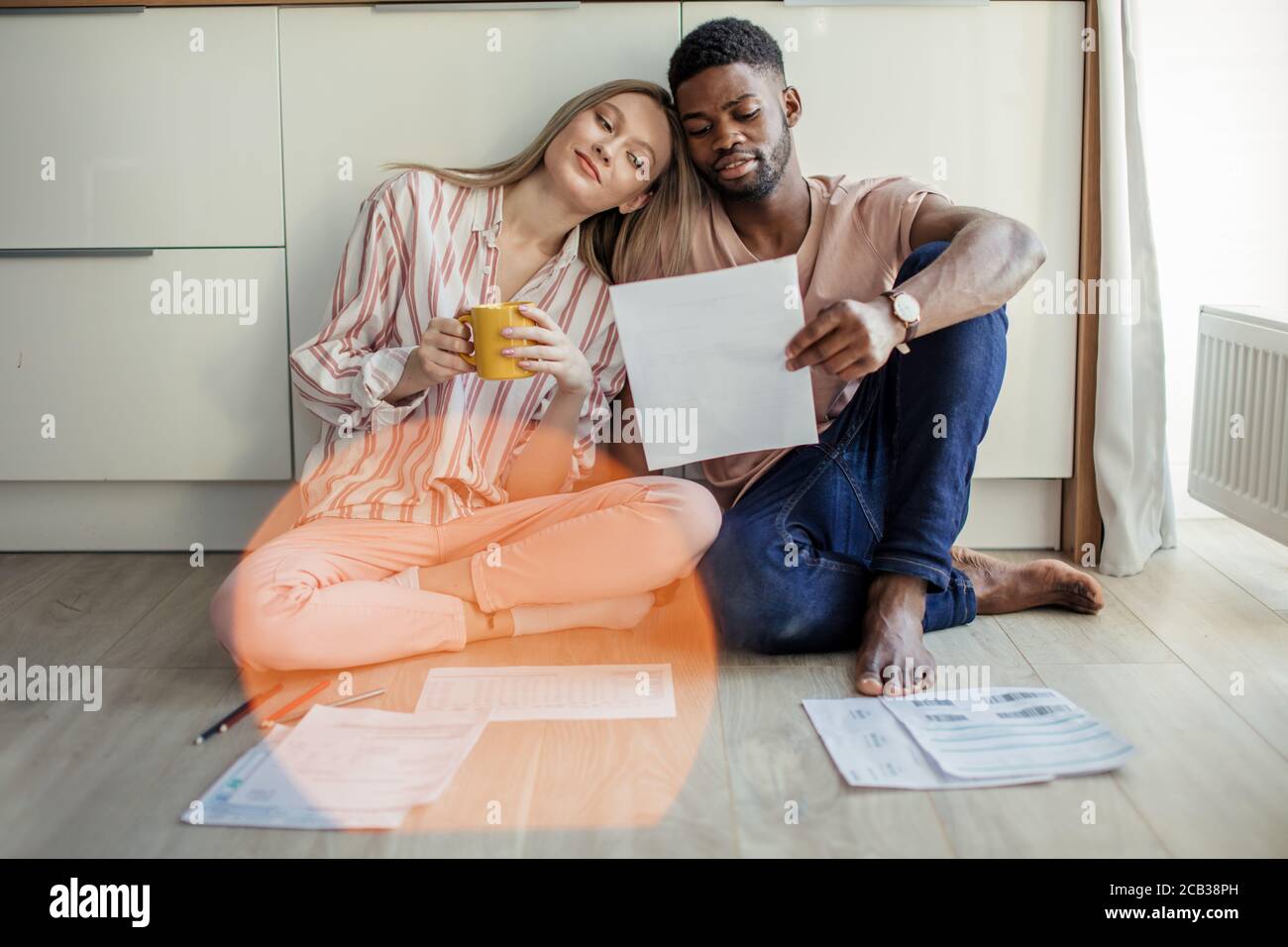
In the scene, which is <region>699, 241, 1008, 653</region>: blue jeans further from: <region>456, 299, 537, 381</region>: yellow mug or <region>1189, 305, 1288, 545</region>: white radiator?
<region>1189, 305, 1288, 545</region>: white radiator

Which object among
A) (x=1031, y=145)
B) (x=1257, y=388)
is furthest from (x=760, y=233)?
(x=1257, y=388)

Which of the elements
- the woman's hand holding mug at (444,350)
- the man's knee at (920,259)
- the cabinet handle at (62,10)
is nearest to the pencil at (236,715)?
the woman's hand holding mug at (444,350)

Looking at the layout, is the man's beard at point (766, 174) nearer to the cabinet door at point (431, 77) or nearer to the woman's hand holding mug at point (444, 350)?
the cabinet door at point (431, 77)

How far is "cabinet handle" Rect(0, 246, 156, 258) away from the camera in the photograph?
1966 mm

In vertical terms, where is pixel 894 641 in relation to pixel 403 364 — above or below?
below

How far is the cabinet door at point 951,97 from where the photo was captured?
190 cm

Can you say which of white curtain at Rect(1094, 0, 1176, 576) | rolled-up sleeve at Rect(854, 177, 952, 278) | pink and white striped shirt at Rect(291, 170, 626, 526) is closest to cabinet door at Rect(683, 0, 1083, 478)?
white curtain at Rect(1094, 0, 1176, 576)

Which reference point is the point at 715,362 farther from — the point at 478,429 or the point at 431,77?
the point at 431,77

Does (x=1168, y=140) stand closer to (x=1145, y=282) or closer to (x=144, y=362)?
(x=1145, y=282)

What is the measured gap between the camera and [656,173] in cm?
175

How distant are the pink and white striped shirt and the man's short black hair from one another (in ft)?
0.90

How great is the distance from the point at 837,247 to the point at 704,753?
0.78m

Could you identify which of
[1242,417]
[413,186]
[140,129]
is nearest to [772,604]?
[413,186]

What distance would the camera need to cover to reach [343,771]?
4.16ft
